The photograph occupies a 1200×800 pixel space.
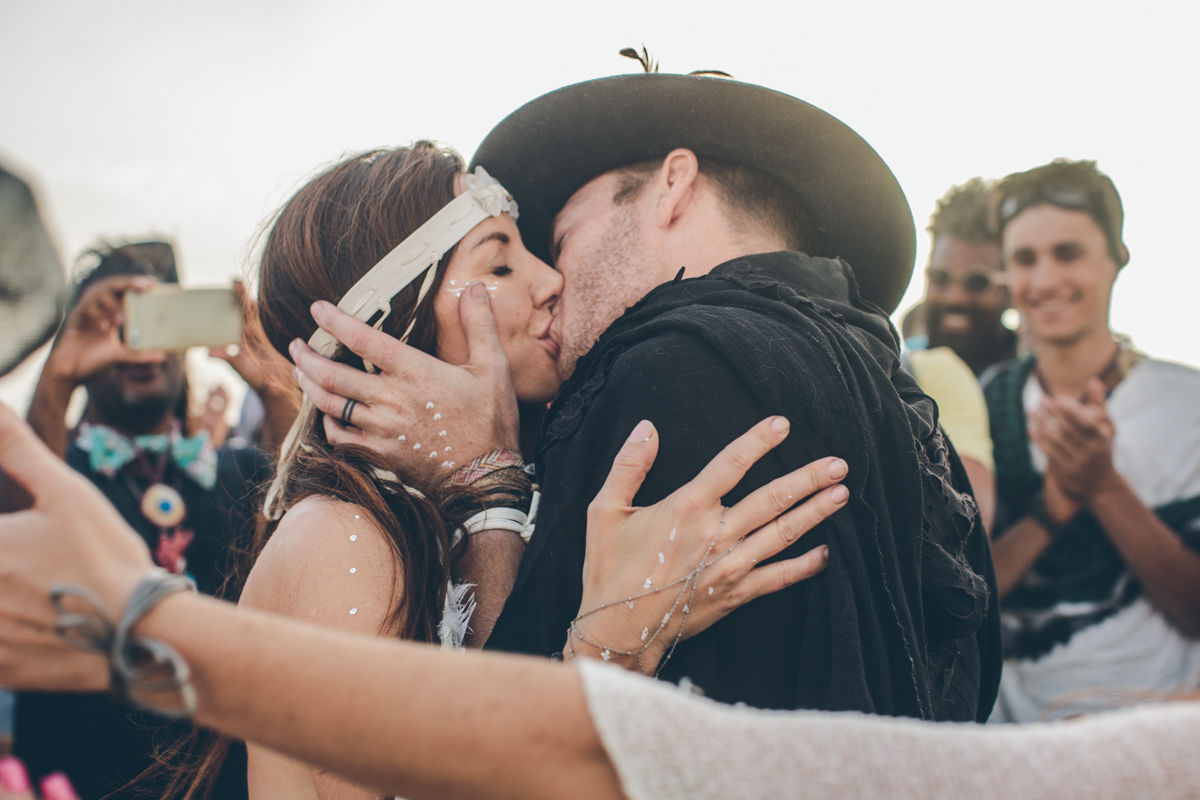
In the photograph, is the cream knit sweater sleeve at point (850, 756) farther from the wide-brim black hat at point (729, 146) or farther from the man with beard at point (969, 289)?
the man with beard at point (969, 289)

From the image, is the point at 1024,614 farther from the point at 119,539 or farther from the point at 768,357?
the point at 119,539

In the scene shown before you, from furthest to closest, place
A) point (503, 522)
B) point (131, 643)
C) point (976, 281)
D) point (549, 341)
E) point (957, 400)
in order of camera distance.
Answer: point (976, 281) < point (957, 400) < point (549, 341) < point (503, 522) < point (131, 643)

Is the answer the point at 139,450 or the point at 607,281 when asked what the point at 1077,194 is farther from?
the point at 139,450

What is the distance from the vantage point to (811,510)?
1.41 meters

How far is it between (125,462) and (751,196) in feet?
13.0

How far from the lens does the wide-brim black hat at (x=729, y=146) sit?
7.19 ft

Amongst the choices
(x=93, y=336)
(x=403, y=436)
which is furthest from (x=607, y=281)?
(x=93, y=336)

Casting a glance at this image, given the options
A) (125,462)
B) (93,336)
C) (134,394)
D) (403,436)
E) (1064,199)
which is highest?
(1064,199)

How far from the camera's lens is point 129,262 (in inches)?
176

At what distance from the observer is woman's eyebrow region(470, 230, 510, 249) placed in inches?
93.2

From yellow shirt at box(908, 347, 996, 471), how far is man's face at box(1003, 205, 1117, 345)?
1.59 feet

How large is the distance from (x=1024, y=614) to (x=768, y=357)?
9.08 ft

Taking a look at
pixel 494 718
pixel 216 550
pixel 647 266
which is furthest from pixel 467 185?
pixel 216 550

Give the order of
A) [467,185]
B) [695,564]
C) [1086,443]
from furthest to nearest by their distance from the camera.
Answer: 1. [1086,443]
2. [467,185]
3. [695,564]
